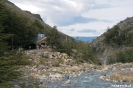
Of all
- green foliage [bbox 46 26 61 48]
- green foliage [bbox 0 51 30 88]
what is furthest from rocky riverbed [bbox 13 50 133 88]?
green foliage [bbox 0 51 30 88]

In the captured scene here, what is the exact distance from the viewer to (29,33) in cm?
5572

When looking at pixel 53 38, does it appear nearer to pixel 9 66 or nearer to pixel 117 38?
pixel 117 38

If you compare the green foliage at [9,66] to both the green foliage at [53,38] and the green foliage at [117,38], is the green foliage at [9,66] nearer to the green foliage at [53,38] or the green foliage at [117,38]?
the green foliage at [53,38]

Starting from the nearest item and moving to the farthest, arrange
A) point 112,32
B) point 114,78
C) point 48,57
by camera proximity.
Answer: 1. point 114,78
2. point 48,57
3. point 112,32

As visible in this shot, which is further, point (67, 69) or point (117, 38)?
point (117, 38)

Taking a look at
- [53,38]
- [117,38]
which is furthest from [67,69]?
[117,38]

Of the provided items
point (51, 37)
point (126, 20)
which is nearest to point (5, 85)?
point (51, 37)

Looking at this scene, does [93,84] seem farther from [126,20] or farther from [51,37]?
[126,20]

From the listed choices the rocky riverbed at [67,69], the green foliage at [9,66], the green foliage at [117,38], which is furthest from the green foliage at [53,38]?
the green foliage at [9,66]

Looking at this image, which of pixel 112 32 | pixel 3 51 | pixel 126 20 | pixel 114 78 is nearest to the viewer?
pixel 3 51

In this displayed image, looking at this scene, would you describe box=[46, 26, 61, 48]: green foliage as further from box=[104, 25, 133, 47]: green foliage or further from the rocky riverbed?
box=[104, 25, 133, 47]: green foliage

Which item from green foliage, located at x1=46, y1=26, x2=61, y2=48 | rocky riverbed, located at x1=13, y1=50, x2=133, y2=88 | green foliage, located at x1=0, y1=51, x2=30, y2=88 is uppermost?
green foliage, located at x1=46, y1=26, x2=61, y2=48

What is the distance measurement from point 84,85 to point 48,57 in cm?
2441

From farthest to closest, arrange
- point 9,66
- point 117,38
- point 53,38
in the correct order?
point 117,38, point 53,38, point 9,66
